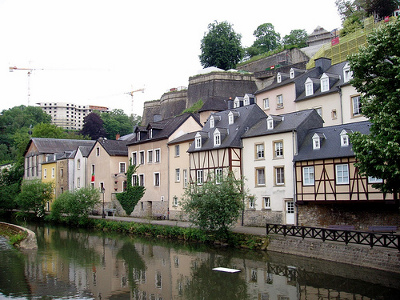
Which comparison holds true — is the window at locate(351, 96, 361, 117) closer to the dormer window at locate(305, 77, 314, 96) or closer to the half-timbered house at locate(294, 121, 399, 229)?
the half-timbered house at locate(294, 121, 399, 229)

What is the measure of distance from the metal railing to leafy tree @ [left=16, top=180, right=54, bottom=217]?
28.5 m

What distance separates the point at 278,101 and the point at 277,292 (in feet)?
75.8

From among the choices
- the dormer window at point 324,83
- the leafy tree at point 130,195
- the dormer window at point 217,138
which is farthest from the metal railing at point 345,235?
the leafy tree at point 130,195

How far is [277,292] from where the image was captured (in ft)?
52.6

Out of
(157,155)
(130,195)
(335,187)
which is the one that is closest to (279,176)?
(335,187)

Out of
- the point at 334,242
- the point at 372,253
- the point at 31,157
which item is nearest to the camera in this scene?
the point at 372,253

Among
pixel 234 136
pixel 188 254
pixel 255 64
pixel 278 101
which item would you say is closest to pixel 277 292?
pixel 188 254

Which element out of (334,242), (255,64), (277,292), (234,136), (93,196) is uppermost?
(255,64)

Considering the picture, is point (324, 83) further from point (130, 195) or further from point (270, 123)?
point (130, 195)

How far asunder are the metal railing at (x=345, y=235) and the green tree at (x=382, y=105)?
322 cm

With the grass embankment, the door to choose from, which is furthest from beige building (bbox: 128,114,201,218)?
the door

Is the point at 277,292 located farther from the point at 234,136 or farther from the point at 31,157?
the point at 31,157

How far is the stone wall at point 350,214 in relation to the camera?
21922 mm

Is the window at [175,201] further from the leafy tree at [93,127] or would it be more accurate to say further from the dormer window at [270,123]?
the leafy tree at [93,127]
